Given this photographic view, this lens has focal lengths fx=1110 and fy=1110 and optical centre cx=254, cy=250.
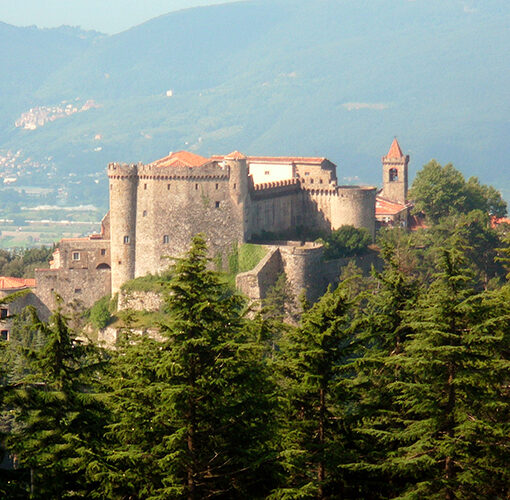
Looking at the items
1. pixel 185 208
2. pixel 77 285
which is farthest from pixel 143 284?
pixel 77 285

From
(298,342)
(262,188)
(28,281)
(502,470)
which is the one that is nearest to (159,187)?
(262,188)

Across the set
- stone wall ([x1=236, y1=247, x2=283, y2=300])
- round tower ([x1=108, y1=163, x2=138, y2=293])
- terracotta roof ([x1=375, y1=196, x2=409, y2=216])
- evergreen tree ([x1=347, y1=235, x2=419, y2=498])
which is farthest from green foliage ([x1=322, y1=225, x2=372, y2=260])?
evergreen tree ([x1=347, y1=235, x2=419, y2=498])

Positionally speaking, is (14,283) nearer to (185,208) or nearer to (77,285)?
→ (77,285)

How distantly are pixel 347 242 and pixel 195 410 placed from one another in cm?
4699

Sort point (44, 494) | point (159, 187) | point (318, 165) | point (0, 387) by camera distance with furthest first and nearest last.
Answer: point (318, 165), point (159, 187), point (44, 494), point (0, 387)

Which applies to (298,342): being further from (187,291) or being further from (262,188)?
(262,188)

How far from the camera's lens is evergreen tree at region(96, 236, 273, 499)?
25281 mm

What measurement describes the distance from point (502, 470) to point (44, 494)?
10.6m

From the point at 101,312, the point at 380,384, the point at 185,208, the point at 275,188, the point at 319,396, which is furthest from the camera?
the point at 275,188

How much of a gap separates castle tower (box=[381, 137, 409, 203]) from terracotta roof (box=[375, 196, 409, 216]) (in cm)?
800

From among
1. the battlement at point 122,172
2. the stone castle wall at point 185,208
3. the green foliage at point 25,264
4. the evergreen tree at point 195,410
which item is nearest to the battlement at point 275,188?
the stone castle wall at point 185,208

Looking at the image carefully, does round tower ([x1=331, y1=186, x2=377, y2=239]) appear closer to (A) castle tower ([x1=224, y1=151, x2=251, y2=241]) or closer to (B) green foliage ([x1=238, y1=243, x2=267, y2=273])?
(A) castle tower ([x1=224, y1=151, x2=251, y2=241])

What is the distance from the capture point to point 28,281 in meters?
74.2

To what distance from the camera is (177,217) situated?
6781cm
